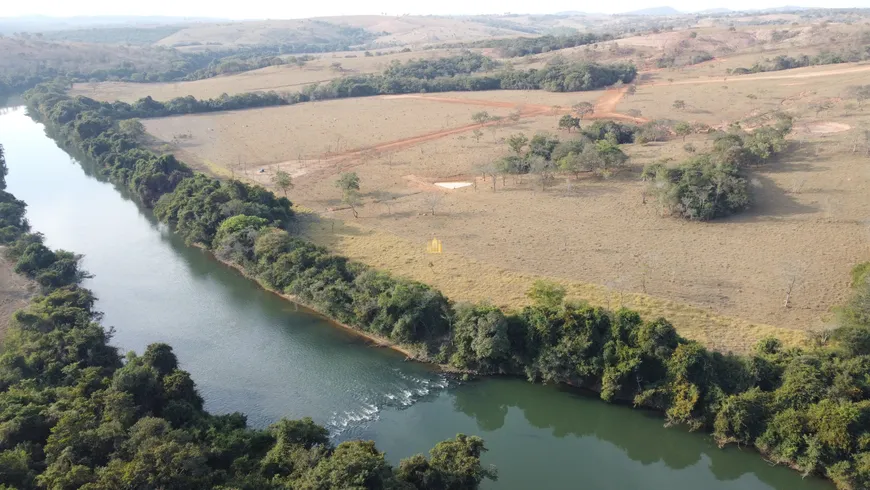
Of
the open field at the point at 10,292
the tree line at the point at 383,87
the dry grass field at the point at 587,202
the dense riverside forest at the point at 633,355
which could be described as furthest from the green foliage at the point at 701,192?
the tree line at the point at 383,87

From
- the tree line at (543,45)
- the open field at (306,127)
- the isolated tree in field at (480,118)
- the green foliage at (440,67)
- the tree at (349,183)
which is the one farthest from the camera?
the tree line at (543,45)

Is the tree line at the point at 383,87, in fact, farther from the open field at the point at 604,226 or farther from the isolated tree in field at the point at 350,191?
the isolated tree in field at the point at 350,191

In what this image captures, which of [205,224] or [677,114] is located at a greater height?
[677,114]

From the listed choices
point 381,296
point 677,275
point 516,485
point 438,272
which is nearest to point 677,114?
point 677,275

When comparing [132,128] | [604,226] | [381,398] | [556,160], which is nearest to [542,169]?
[556,160]

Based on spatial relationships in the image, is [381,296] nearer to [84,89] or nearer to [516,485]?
[516,485]
